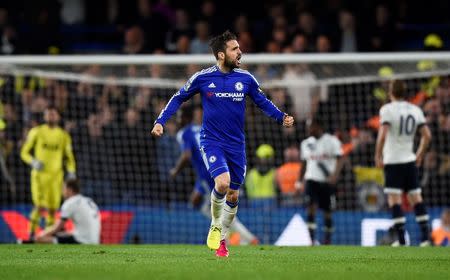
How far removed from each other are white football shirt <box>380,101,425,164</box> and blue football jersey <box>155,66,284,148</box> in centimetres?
341

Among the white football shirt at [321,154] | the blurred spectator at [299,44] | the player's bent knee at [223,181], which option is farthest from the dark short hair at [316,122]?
the player's bent knee at [223,181]

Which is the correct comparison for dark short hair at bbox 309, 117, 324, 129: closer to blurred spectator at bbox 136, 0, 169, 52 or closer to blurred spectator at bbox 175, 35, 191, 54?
blurred spectator at bbox 175, 35, 191, 54

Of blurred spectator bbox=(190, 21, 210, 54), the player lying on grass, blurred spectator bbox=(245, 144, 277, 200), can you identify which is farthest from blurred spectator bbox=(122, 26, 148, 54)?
the player lying on grass

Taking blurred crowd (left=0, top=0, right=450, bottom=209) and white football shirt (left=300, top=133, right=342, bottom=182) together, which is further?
blurred crowd (left=0, top=0, right=450, bottom=209)

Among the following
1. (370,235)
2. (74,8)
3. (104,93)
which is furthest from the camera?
(74,8)

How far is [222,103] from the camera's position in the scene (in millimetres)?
10484

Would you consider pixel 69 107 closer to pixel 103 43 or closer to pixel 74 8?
pixel 103 43

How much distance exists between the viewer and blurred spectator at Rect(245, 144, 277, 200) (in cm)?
1742

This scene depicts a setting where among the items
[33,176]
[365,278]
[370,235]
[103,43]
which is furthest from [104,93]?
[365,278]

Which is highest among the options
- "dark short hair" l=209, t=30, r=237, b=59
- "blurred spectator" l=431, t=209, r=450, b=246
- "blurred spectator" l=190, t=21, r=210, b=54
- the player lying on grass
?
"blurred spectator" l=190, t=21, r=210, b=54

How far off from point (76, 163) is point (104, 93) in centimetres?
134

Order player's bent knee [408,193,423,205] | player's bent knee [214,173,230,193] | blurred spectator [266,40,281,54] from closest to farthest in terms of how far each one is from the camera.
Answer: player's bent knee [214,173,230,193] < player's bent knee [408,193,423,205] < blurred spectator [266,40,281,54]

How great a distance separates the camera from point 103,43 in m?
22.0

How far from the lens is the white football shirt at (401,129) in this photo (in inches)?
536
